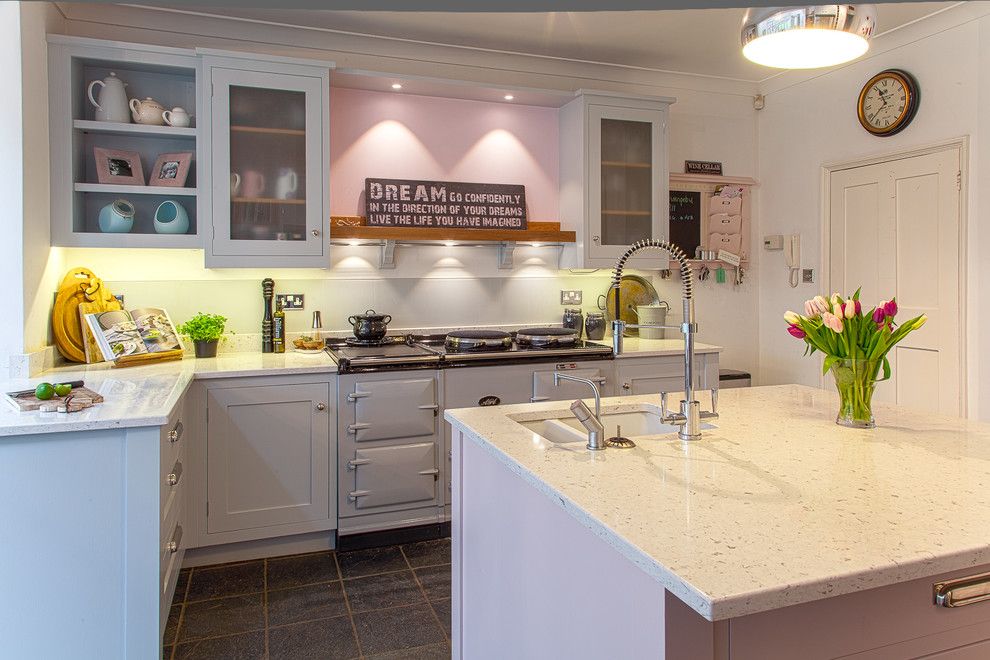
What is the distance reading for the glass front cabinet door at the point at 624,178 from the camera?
402cm

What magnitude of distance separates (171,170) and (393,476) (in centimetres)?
174

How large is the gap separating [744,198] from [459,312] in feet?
7.00

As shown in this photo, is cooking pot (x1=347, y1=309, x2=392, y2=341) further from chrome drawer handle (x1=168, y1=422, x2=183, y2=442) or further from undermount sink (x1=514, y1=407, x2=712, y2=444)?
Answer: undermount sink (x1=514, y1=407, x2=712, y2=444)

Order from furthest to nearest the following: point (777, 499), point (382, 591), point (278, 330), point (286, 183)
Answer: point (278, 330) → point (286, 183) → point (382, 591) → point (777, 499)

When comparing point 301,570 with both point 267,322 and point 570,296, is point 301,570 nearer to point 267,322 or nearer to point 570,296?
point 267,322

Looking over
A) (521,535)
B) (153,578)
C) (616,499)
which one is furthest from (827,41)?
(153,578)

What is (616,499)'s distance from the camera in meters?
1.37

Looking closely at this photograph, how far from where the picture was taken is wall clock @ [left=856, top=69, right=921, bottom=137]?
3730 mm

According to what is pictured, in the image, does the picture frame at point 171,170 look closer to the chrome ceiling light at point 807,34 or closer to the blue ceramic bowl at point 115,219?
the blue ceramic bowl at point 115,219

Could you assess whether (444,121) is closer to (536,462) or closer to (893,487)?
(536,462)

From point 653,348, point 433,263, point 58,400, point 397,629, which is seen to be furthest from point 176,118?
point 653,348

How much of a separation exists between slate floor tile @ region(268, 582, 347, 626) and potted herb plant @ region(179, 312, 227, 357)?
3.80 feet

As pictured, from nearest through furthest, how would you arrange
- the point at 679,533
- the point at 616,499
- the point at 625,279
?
the point at 679,533 → the point at 616,499 → the point at 625,279

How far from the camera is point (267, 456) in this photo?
3156 millimetres
